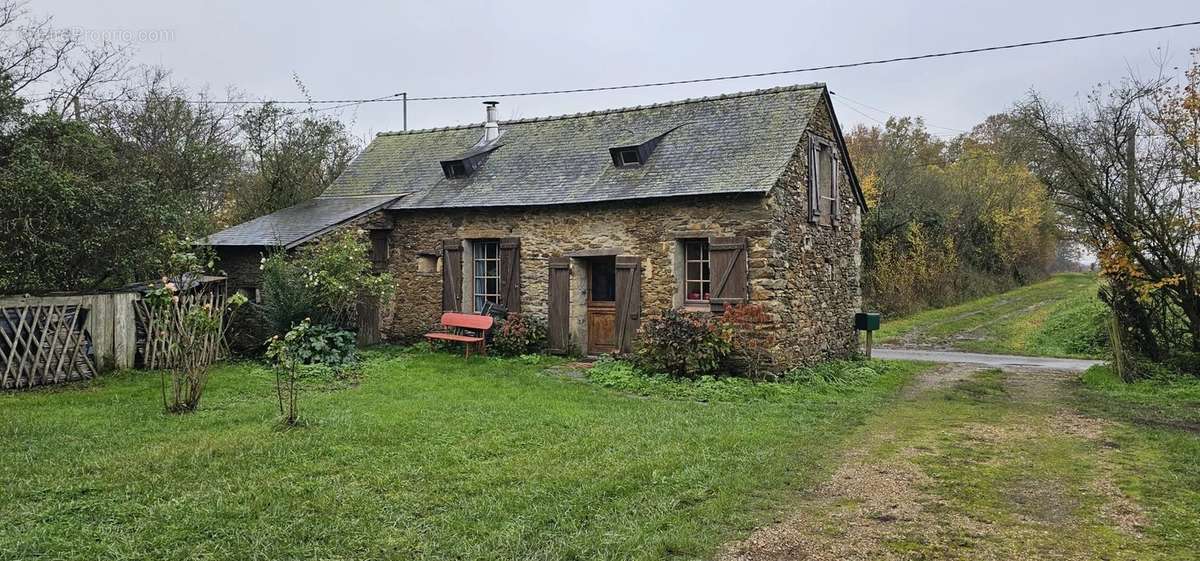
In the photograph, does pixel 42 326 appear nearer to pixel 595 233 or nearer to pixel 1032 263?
pixel 595 233

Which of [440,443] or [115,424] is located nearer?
[440,443]

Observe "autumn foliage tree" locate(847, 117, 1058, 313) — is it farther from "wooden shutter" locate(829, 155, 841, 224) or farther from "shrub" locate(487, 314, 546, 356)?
"shrub" locate(487, 314, 546, 356)

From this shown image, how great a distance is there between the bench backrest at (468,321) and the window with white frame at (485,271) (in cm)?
83

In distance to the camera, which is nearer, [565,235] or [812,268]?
[812,268]

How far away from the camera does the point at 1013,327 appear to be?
67.8ft

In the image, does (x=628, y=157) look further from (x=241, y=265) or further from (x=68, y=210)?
(x=68, y=210)

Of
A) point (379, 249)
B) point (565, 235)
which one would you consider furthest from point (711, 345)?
point (379, 249)

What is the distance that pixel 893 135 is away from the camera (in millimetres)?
28484

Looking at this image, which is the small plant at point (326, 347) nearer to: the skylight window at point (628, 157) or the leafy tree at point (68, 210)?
the leafy tree at point (68, 210)

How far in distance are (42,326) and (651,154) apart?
31.4 ft

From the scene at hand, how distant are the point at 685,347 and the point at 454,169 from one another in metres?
7.05

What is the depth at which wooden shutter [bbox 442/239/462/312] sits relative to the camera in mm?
15000

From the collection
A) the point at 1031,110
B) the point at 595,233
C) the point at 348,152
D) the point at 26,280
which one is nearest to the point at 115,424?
the point at 26,280

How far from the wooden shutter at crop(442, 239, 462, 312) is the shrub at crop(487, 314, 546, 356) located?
1281 millimetres
